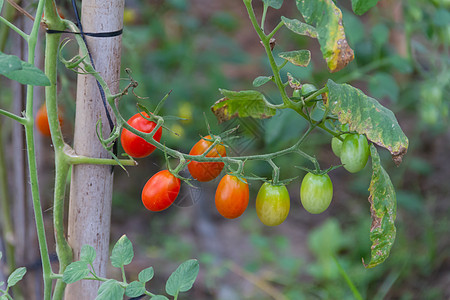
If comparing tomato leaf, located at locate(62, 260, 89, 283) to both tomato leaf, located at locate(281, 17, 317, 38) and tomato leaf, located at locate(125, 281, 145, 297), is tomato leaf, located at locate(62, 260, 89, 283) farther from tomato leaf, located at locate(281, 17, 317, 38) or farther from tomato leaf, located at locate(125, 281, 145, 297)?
tomato leaf, located at locate(281, 17, 317, 38)

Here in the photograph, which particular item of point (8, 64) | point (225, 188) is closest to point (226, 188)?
point (225, 188)

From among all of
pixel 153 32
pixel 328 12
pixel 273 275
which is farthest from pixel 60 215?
pixel 153 32

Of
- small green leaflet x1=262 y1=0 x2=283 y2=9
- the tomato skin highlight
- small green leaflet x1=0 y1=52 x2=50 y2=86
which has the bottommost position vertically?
the tomato skin highlight

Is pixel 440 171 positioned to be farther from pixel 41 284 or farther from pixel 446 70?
pixel 41 284

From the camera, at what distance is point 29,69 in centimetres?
54

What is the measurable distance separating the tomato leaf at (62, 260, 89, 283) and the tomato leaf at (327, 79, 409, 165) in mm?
385

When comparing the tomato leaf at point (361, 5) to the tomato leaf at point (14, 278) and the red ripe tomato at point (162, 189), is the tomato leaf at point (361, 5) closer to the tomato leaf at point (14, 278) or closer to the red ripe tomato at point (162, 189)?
the red ripe tomato at point (162, 189)

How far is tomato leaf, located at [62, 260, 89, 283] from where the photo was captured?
0.62m

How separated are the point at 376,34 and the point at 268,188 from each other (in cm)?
103

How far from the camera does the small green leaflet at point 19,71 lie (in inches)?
20.0

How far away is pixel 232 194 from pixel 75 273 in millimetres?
244

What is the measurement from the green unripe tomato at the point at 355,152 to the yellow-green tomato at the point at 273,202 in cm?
10

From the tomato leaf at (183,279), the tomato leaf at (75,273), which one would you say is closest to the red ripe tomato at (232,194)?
the tomato leaf at (183,279)

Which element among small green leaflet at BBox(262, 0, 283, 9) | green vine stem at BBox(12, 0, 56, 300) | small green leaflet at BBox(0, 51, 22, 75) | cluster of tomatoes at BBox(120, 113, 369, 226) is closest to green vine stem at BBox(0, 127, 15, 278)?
green vine stem at BBox(12, 0, 56, 300)
